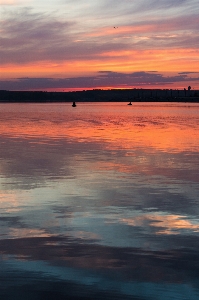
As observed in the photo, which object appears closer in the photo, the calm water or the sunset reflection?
the calm water

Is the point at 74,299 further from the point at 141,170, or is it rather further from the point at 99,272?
the point at 141,170

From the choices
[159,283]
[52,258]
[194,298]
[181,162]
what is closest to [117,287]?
[159,283]

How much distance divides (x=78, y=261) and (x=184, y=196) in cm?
558

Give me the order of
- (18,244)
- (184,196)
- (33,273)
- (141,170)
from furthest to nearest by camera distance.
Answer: (141,170) → (184,196) → (18,244) → (33,273)

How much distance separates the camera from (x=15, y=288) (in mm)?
6352

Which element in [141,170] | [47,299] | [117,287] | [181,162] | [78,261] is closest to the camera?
[47,299]

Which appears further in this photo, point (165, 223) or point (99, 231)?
point (165, 223)

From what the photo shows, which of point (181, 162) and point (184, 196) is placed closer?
point (184, 196)

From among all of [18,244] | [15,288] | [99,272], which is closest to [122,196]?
[18,244]

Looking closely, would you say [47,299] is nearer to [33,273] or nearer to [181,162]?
[33,273]

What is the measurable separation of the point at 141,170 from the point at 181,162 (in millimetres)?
2820

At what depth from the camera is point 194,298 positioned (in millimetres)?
6059

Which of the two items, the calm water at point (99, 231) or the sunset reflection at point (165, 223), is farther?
the sunset reflection at point (165, 223)

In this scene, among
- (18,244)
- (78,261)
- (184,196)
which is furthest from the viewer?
(184,196)
